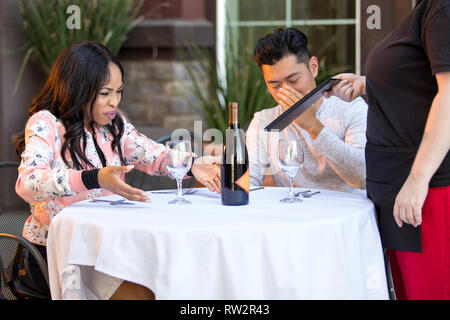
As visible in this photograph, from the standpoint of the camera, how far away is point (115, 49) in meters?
4.64

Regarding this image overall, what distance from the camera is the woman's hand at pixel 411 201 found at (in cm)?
146

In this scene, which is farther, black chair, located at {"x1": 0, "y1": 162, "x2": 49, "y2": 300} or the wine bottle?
black chair, located at {"x1": 0, "y1": 162, "x2": 49, "y2": 300}

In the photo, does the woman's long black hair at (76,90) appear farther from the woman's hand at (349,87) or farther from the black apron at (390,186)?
the black apron at (390,186)

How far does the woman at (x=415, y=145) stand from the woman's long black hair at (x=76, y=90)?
1.01 m

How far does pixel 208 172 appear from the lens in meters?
2.02

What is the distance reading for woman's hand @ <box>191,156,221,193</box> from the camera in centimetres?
196

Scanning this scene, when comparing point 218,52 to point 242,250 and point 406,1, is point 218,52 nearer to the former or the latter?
point 406,1

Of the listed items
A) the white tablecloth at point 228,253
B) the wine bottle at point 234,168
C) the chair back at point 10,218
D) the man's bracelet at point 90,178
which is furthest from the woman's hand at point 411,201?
the chair back at point 10,218

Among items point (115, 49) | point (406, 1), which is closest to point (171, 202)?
point (406, 1)

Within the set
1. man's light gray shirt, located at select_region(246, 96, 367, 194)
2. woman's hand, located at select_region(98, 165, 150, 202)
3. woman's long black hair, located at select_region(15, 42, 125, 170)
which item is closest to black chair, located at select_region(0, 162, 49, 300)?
woman's long black hair, located at select_region(15, 42, 125, 170)

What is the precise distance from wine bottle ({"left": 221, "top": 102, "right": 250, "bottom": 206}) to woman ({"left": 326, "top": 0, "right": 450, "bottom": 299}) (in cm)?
38

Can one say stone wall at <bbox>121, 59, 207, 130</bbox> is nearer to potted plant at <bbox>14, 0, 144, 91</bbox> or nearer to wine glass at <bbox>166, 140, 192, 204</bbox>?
potted plant at <bbox>14, 0, 144, 91</bbox>

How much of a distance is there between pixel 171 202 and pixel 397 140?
704mm

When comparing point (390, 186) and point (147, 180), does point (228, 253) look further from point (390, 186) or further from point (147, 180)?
point (147, 180)
